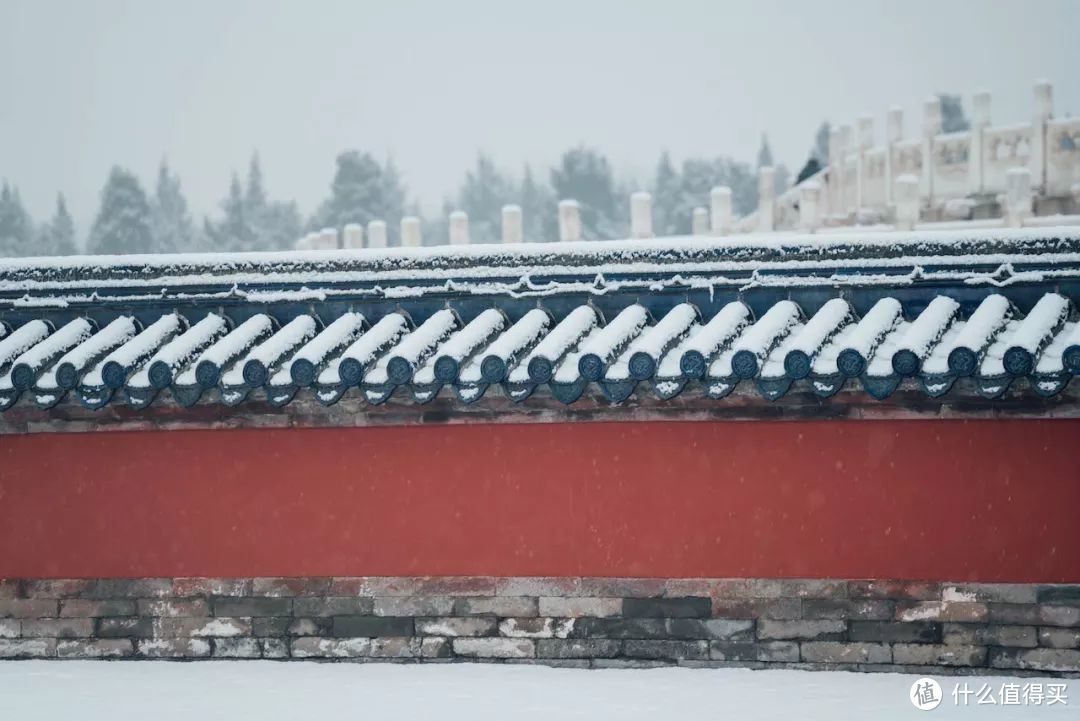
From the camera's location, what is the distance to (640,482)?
5.51 m

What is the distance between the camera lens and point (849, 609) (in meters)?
5.40

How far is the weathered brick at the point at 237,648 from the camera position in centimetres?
580

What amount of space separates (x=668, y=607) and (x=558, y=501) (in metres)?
0.70

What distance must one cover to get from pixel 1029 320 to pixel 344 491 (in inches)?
125

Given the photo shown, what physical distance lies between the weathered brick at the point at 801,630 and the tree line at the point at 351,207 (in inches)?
1653

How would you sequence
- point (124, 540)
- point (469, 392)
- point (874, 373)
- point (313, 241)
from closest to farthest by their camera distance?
point (874, 373), point (469, 392), point (124, 540), point (313, 241)

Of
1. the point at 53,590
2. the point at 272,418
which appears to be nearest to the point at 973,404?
the point at 272,418

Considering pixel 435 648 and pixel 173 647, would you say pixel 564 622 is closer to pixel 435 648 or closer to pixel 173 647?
pixel 435 648

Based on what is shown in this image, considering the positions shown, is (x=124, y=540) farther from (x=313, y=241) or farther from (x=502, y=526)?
(x=313, y=241)

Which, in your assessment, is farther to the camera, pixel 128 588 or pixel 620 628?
pixel 128 588

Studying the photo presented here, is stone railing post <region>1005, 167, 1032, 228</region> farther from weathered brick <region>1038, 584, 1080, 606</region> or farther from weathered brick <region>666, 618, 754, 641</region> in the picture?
weathered brick <region>666, 618, 754, 641</region>

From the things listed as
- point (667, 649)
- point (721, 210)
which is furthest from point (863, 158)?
point (667, 649)

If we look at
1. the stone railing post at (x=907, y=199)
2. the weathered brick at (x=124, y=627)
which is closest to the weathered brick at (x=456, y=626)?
the weathered brick at (x=124, y=627)

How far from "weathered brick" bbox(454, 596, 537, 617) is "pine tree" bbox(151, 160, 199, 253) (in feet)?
173
